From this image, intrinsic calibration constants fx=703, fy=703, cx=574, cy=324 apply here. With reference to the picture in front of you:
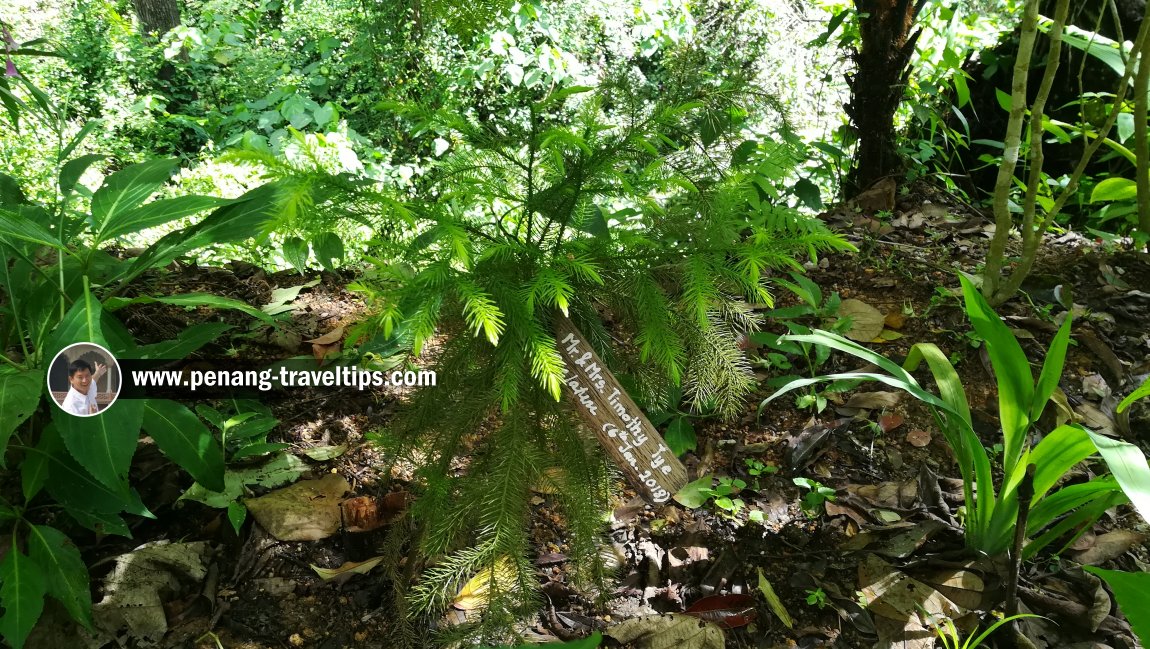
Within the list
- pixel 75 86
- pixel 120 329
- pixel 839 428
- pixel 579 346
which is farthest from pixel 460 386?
pixel 75 86

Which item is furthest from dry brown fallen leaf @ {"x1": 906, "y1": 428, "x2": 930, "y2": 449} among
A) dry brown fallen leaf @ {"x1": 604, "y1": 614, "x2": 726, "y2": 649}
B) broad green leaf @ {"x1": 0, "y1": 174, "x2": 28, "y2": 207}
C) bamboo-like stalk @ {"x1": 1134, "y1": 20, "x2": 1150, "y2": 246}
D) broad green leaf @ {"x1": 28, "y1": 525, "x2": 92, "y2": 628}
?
broad green leaf @ {"x1": 0, "y1": 174, "x2": 28, "y2": 207}

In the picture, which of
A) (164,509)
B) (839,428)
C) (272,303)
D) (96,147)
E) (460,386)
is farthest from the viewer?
(96,147)

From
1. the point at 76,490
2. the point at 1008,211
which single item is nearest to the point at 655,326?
the point at 76,490

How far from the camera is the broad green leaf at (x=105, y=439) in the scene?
1.21 meters

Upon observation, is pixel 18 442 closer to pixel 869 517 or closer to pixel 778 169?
pixel 778 169

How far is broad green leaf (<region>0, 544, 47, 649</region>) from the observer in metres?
1.21

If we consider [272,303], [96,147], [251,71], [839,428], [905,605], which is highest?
[251,71]

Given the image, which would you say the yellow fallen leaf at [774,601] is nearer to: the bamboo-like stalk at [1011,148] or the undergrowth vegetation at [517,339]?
the undergrowth vegetation at [517,339]

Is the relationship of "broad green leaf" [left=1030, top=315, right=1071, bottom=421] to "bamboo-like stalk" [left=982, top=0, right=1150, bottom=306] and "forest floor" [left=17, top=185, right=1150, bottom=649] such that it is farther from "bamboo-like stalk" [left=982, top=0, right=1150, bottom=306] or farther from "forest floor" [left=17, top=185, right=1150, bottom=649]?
"bamboo-like stalk" [left=982, top=0, right=1150, bottom=306]

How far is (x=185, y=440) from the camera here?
4.48ft

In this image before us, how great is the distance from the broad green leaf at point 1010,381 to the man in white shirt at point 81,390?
1690 millimetres

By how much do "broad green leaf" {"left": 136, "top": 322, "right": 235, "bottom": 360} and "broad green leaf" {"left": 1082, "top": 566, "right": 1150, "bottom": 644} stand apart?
1.69 metres

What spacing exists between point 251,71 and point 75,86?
1911mm

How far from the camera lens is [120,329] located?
4.87 feet
